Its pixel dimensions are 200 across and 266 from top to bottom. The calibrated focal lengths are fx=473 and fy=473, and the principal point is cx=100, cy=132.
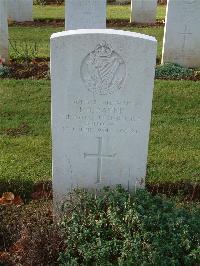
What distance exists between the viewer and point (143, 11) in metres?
14.3

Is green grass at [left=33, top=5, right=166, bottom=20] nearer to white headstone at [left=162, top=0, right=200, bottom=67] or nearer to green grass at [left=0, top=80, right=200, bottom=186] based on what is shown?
white headstone at [left=162, top=0, right=200, bottom=67]

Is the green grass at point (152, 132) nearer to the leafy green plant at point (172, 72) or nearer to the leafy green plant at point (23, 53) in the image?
the leafy green plant at point (172, 72)

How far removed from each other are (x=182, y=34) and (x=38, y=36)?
4.25 m

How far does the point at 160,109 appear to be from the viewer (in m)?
7.10

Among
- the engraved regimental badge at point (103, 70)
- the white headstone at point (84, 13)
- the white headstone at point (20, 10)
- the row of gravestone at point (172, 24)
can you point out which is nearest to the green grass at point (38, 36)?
the row of gravestone at point (172, 24)

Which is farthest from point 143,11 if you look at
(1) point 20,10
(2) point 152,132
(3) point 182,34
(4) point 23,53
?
(2) point 152,132

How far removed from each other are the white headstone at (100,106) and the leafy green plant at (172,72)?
4670 mm

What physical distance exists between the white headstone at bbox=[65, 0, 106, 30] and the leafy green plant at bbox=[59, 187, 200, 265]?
5766 millimetres

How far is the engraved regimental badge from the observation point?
3.83 meters

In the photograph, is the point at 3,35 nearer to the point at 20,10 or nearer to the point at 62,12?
the point at 20,10

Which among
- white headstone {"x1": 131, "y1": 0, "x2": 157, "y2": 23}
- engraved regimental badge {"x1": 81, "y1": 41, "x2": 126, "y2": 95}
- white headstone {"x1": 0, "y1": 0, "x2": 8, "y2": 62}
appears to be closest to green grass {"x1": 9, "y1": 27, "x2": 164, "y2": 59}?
white headstone {"x1": 0, "y1": 0, "x2": 8, "y2": 62}

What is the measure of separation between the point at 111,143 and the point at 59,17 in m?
11.4

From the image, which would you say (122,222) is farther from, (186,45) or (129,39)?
(186,45)

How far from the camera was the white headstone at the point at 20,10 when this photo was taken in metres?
14.1
